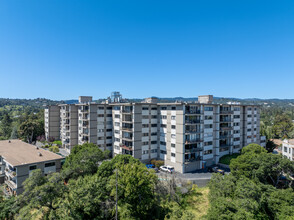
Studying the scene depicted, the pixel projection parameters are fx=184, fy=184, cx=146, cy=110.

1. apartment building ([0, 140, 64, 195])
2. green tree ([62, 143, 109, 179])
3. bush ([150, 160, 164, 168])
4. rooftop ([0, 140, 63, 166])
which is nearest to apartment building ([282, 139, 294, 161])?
bush ([150, 160, 164, 168])

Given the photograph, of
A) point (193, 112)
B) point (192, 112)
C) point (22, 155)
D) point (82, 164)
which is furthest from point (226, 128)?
point (22, 155)

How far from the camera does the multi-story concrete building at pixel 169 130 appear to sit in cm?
5072

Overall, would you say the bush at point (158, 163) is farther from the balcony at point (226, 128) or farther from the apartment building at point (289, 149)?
the apartment building at point (289, 149)

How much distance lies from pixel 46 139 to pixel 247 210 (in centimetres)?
8413

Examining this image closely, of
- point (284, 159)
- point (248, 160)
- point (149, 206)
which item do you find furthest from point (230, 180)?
point (149, 206)

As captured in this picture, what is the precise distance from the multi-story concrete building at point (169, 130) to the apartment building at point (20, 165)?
17719 mm

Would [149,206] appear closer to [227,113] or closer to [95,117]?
[95,117]

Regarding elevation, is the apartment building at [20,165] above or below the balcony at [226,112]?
below

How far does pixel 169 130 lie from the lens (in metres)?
53.2

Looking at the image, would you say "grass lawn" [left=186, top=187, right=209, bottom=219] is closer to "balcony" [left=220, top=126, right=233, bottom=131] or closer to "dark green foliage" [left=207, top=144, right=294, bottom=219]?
"dark green foliage" [left=207, top=144, right=294, bottom=219]

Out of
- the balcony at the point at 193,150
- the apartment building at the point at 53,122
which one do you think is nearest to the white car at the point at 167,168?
the balcony at the point at 193,150

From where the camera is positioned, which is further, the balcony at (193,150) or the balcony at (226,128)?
the balcony at (226,128)

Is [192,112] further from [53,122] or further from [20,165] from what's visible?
[53,122]

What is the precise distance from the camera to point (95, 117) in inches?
2388
